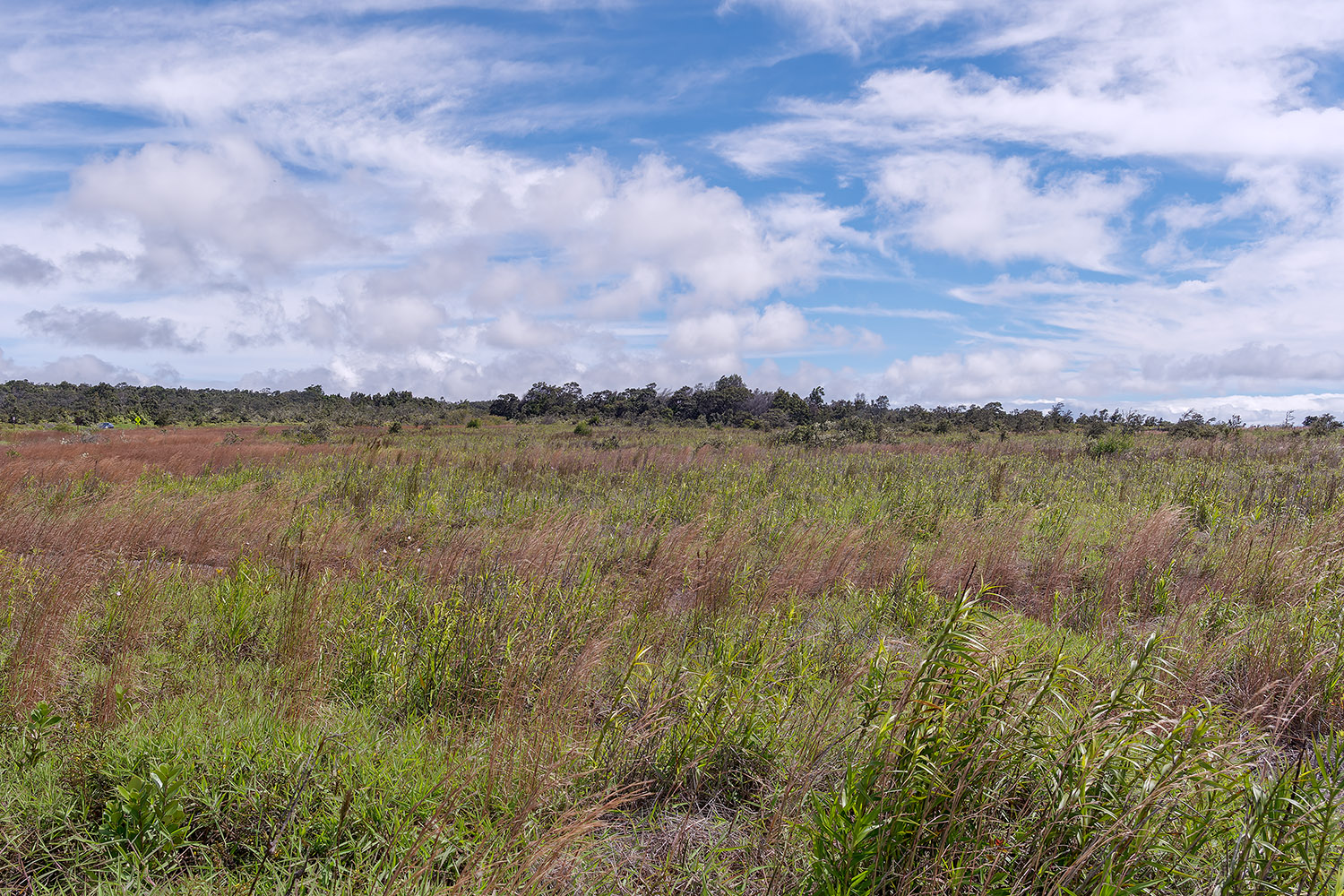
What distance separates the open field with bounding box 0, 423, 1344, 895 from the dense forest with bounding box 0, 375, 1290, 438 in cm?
1750

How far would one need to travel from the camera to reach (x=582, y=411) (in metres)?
50.8

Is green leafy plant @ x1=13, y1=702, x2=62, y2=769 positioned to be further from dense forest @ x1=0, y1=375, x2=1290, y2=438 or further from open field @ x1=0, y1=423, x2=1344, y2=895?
dense forest @ x1=0, y1=375, x2=1290, y2=438

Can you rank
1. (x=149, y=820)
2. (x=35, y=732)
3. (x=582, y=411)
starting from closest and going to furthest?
(x=149, y=820) < (x=35, y=732) < (x=582, y=411)

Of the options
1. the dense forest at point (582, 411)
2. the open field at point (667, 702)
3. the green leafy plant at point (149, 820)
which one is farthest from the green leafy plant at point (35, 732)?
the dense forest at point (582, 411)

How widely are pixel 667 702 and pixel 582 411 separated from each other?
48.4 meters

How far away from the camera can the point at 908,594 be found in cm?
562

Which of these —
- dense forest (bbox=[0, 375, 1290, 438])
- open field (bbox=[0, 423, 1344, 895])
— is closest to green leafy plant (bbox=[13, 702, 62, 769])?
open field (bbox=[0, 423, 1344, 895])

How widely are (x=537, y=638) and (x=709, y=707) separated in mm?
1295

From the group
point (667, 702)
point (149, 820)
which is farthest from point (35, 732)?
point (667, 702)

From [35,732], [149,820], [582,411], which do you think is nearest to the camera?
[149,820]

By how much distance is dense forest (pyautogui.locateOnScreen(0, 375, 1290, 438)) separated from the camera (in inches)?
1206

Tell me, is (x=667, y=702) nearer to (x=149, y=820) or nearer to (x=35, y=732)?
(x=149, y=820)

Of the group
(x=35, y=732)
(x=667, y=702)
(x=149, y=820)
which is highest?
(x=667, y=702)

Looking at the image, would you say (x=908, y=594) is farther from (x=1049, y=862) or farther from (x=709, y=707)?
(x=1049, y=862)
